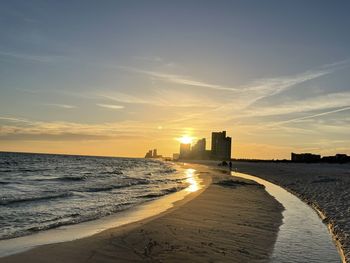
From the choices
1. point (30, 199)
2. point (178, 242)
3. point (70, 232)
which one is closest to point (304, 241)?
point (178, 242)

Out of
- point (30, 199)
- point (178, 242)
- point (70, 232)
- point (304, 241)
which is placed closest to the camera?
point (178, 242)

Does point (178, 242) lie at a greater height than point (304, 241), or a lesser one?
lesser

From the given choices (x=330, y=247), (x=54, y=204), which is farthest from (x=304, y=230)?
(x=54, y=204)

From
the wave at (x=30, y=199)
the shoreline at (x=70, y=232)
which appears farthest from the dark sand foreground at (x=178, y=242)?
the wave at (x=30, y=199)

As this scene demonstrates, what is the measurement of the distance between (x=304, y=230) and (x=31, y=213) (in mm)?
13895

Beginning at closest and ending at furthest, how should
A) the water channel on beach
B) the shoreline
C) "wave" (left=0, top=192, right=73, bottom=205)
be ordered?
the water channel on beach → the shoreline → "wave" (left=0, top=192, right=73, bottom=205)

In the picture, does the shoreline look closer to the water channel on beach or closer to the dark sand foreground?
the dark sand foreground

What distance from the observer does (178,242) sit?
42.4 feet

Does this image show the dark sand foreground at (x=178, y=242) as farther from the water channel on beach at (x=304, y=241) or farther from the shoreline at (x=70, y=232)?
the shoreline at (x=70, y=232)

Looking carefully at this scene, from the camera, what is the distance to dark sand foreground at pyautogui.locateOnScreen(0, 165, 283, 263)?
36.1ft

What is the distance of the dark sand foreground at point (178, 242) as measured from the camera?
36.1ft

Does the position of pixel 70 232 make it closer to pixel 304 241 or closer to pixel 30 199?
pixel 304 241

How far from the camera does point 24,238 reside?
46.7 feet

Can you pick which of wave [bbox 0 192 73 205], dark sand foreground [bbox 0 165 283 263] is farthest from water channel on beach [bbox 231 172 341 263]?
wave [bbox 0 192 73 205]
